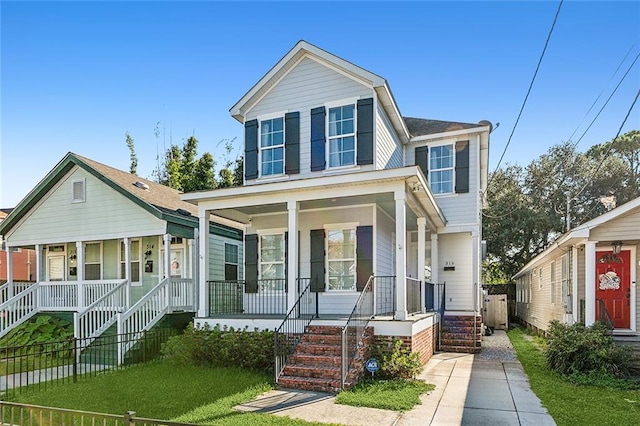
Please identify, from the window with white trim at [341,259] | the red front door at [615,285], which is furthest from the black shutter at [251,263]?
the red front door at [615,285]

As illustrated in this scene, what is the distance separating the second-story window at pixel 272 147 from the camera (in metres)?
12.7

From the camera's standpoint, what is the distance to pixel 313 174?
12156 mm

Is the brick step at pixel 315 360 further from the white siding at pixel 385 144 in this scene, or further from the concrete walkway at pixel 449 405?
the white siding at pixel 385 144

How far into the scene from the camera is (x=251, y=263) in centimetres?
1287

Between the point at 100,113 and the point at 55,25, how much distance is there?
6.19 meters

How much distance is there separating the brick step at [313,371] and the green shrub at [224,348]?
0.90m

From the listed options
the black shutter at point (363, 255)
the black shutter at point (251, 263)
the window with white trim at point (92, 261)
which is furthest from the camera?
the window with white trim at point (92, 261)

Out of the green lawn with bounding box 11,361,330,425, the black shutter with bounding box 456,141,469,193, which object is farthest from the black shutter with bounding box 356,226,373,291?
the black shutter with bounding box 456,141,469,193

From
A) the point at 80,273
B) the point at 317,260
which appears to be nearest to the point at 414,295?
the point at 317,260

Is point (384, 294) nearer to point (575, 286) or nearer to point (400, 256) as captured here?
point (400, 256)

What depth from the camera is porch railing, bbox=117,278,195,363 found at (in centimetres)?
1162

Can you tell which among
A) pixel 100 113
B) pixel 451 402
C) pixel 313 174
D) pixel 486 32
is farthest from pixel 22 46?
pixel 451 402

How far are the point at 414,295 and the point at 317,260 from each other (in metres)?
2.67

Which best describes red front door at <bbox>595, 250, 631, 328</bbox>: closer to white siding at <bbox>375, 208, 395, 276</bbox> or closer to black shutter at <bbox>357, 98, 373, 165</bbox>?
white siding at <bbox>375, 208, 395, 276</bbox>
